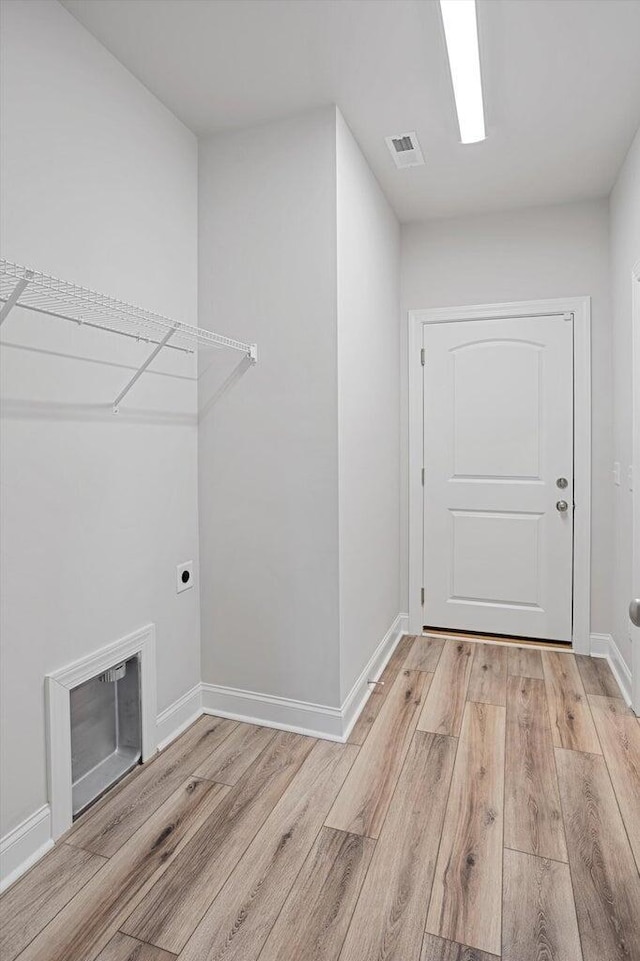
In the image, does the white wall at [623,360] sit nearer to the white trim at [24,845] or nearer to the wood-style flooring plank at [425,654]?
the wood-style flooring plank at [425,654]

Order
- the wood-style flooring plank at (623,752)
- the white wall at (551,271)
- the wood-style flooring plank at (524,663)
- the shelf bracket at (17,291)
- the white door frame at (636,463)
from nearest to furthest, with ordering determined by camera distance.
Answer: the shelf bracket at (17,291)
the wood-style flooring plank at (623,752)
the white door frame at (636,463)
the wood-style flooring plank at (524,663)
the white wall at (551,271)

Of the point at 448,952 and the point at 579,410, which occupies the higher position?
the point at 579,410

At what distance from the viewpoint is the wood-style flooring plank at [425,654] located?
3.14 meters

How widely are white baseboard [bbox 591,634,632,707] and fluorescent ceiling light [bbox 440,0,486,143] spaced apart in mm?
2650

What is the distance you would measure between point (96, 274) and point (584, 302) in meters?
2.69

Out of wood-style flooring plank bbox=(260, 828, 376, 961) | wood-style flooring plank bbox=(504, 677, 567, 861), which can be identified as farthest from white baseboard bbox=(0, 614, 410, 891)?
wood-style flooring plank bbox=(504, 677, 567, 861)

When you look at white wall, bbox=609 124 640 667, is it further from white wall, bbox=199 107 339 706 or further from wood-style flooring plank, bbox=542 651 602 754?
white wall, bbox=199 107 339 706

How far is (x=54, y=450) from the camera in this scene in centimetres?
178

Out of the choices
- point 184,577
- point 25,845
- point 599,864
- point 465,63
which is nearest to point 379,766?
point 599,864

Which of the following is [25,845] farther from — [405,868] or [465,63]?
[465,63]

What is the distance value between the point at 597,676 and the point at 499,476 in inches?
48.7

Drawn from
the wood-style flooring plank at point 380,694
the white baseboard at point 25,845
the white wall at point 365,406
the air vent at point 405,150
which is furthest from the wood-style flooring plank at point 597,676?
the air vent at point 405,150

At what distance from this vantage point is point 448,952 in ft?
4.57

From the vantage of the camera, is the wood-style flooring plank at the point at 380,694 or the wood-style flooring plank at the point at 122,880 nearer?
the wood-style flooring plank at the point at 122,880
